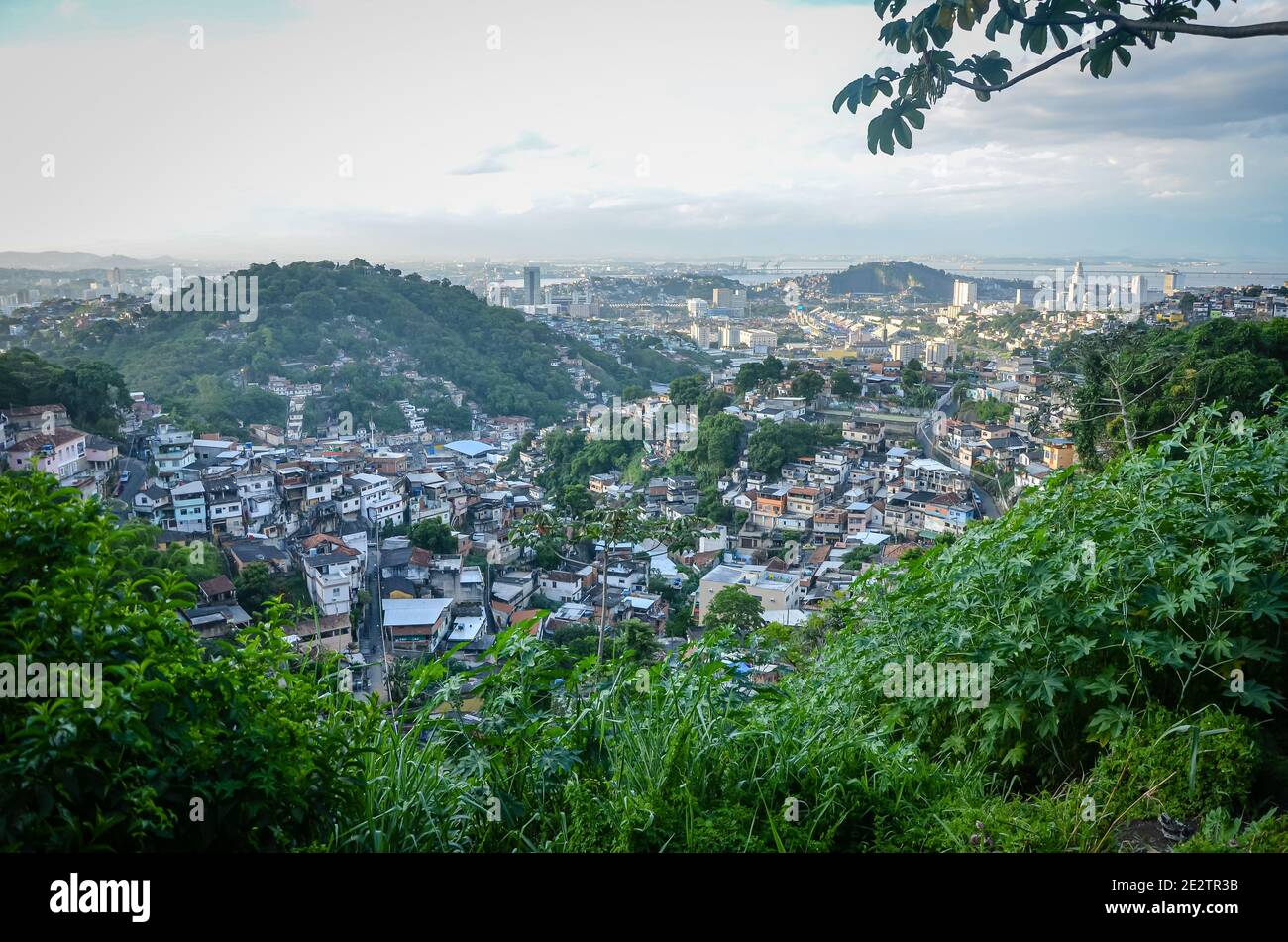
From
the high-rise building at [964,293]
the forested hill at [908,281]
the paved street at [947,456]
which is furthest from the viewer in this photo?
the high-rise building at [964,293]

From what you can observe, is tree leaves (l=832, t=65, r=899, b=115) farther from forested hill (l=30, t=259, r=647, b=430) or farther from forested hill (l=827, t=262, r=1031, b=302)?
forested hill (l=827, t=262, r=1031, b=302)

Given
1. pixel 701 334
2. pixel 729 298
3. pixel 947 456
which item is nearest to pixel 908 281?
pixel 729 298

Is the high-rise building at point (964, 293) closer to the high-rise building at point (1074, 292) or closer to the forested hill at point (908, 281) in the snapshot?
the forested hill at point (908, 281)

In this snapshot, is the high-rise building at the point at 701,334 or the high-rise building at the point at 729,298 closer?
the high-rise building at the point at 729,298

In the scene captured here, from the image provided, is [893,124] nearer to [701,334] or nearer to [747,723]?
[747,723]

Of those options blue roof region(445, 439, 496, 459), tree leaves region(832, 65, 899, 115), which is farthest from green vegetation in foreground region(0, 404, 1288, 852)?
blue roof region(445, 439, 496, 459)

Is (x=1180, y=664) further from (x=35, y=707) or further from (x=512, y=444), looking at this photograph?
(x=512, y=444)

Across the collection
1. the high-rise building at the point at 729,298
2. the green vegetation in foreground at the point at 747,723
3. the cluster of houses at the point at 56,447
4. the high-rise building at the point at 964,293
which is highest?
the high-rise building at the point at 729,298

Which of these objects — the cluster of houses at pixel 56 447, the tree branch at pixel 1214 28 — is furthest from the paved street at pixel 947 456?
the cluster of houses at pixel 56 447
